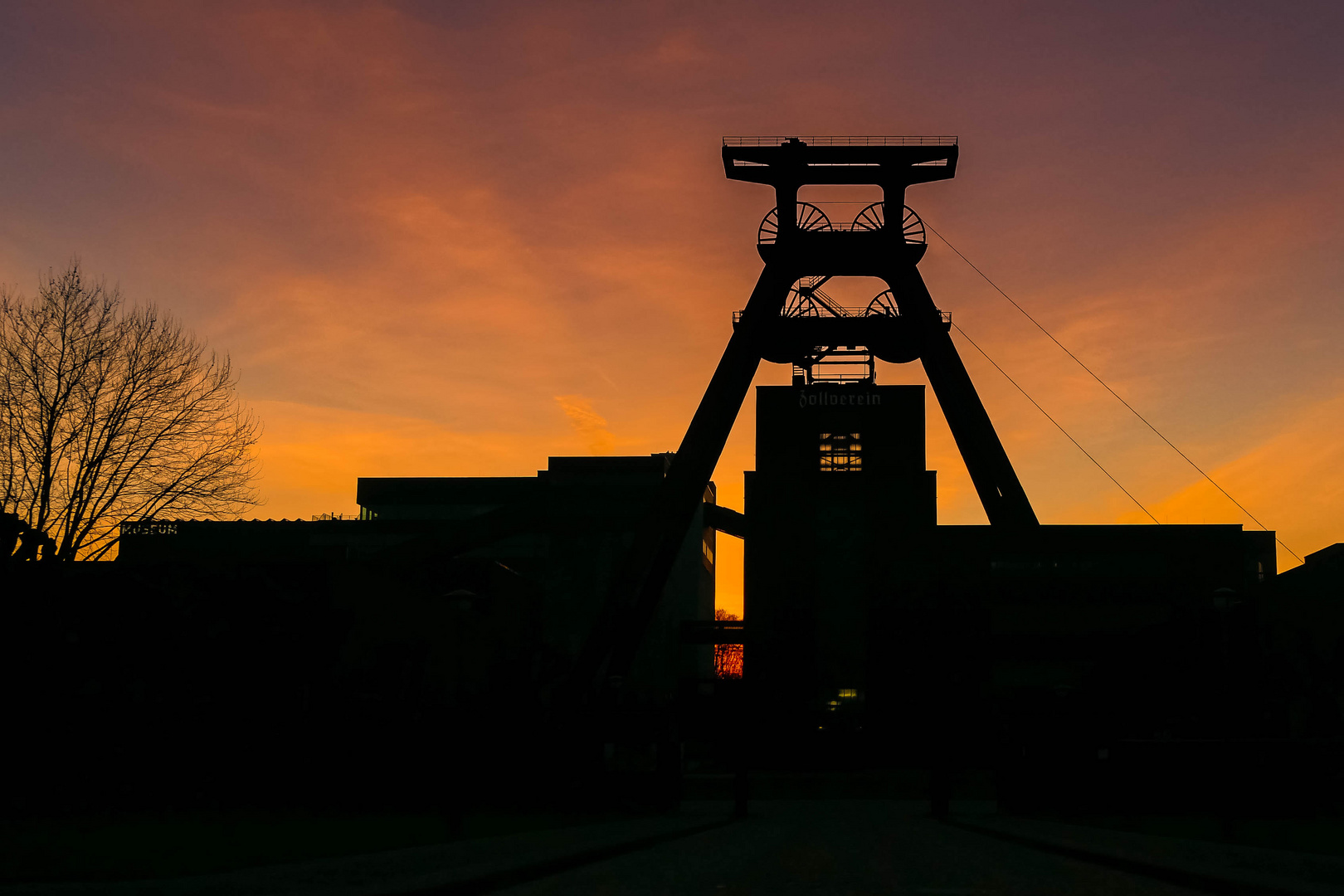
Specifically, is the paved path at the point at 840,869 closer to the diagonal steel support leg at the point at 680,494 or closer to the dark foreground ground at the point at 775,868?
the dark foreground ground at the point at 775,868

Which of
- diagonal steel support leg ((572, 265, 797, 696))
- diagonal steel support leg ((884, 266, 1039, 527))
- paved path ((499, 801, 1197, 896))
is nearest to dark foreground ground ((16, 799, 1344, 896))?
paved path ((499, 801, 1197, 896))

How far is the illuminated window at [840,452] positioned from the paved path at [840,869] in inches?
1974

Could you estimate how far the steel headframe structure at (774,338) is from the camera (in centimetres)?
6359

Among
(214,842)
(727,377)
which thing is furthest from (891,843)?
(727,377)

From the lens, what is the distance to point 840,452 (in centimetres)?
7662

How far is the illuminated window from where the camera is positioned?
7638 centimetres

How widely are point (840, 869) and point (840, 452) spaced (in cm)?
6106

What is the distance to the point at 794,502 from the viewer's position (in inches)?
2982

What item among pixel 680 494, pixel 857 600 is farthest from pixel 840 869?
pixel 857 600

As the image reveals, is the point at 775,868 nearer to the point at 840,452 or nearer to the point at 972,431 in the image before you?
the point at 972,431

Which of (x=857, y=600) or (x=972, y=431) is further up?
(x=972, y=431)

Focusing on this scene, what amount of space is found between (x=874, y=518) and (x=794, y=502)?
505cm

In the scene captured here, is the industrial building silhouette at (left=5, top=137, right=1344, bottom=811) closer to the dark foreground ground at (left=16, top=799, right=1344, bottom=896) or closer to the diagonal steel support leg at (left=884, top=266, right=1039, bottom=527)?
the diagonal steel support leg at (left=884, top=266, right=1039, bottom=527)

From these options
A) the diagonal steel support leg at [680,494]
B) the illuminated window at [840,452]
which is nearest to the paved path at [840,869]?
the diagonal steel support leg at [680,494]
